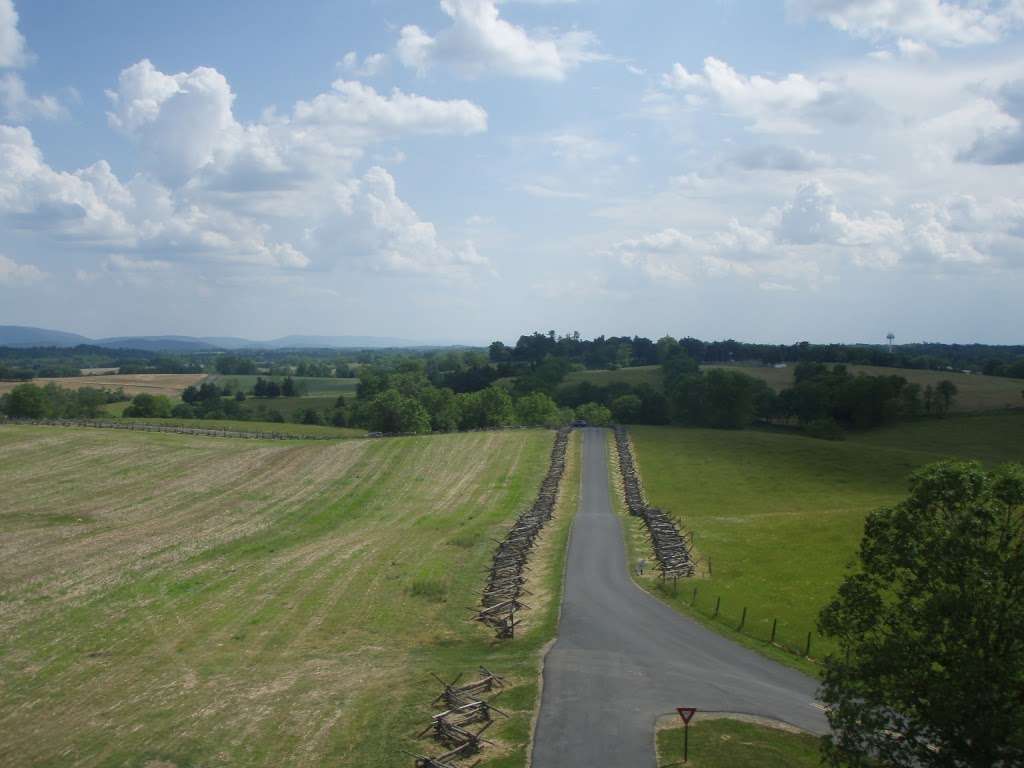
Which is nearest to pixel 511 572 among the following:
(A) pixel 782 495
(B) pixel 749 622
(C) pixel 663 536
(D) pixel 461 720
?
(B) pixel 749 622

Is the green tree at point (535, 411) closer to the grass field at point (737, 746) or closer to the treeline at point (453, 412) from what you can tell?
the treeline at point (453, 412)

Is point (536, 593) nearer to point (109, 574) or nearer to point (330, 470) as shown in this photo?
point (109, 574)

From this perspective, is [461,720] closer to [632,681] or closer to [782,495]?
[632,681]

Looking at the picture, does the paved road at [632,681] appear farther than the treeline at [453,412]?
No

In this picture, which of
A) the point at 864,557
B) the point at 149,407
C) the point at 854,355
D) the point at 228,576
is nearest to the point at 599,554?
the point at 228,576

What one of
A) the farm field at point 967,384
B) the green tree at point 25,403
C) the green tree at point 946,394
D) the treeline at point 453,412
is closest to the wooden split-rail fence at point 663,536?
the treeline at point 453,412

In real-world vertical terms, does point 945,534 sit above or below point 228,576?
above

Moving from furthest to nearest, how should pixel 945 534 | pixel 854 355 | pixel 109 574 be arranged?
pixel 854 355 → pixel 109 574 → pixel 945 534

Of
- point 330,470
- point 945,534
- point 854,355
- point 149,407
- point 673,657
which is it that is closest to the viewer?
point 945,534
